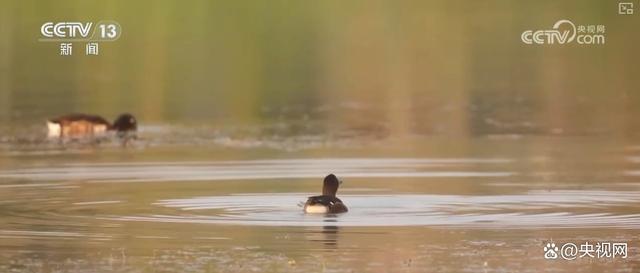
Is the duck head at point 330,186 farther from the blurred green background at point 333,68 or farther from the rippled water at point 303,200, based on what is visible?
the blurred green background at point 333,68

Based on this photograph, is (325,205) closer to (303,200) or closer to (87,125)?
(303,200)

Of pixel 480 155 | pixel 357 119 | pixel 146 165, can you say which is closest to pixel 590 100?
pixel 357 119

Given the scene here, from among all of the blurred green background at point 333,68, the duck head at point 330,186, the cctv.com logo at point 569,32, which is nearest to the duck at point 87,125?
the blurred green background at point 333,68

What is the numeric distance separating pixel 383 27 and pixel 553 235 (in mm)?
17080

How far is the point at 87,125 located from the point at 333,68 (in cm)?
635

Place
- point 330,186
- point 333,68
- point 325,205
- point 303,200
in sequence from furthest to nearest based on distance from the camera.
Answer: point 333,68 < point 303,200 < point 330,186 < point 325,205

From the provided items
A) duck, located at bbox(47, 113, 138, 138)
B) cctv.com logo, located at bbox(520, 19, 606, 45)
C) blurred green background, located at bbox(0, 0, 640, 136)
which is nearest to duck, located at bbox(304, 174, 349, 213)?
blurred green background, located at bbox(0, 0, 640, 136)

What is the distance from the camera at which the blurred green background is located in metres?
21.0

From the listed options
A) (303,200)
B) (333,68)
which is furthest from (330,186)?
(333,68)

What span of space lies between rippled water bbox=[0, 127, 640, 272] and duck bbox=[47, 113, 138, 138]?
0.59 feet

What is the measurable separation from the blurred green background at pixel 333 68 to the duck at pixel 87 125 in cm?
51

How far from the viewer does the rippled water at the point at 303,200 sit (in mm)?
11289

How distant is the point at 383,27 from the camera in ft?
95.3

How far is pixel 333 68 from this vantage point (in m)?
25.9
